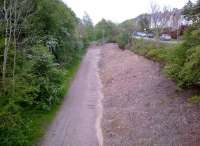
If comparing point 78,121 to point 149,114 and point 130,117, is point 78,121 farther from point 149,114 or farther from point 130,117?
point 149,114

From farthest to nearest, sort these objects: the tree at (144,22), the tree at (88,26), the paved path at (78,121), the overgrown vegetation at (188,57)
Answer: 1. the tree at (88,26)
2. the tree at (144,22)
3. the overgrown vegetation at (188,57)
4. the paved path at (78,121)

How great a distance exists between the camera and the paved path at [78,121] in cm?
1127

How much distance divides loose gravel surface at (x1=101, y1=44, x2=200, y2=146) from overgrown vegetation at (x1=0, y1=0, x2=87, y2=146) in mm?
3114

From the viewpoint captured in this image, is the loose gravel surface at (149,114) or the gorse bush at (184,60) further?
the gorse bush at (184,60)

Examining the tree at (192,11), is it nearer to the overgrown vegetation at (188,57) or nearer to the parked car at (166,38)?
the overgrown vegetation at (188,57)

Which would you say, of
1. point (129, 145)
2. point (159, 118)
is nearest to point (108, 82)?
point (159, 118)

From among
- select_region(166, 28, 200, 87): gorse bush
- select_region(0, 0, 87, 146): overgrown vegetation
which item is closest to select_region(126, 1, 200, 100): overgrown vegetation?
select_region(166, 28, 200, 87): gorse bush

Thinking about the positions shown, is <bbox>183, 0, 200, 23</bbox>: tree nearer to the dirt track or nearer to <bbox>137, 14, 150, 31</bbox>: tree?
the dirt track

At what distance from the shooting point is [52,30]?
22.8 meters

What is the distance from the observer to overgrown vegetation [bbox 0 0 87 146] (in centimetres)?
1025

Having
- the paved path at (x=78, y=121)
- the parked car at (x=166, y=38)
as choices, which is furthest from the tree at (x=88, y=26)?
the paved path at (x=78, y=121)

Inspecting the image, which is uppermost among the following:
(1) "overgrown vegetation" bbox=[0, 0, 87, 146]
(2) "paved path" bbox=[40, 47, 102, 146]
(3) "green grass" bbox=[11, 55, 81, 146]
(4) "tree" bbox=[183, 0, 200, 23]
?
(4) "tree" bbox=[183, 0, 200, 23]

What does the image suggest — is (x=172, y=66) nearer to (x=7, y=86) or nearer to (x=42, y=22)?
(x=7, y=86)

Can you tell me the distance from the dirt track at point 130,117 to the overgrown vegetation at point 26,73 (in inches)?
37.4
